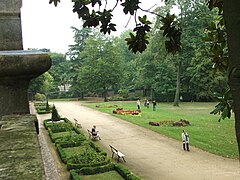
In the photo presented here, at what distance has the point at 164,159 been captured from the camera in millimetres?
13578

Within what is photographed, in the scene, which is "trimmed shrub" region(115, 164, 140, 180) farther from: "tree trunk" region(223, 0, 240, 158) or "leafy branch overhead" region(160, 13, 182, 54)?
"tree trunk" region(223, 0, 240, 158)

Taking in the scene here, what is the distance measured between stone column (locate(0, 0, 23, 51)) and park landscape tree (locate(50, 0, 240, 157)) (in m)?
1.13

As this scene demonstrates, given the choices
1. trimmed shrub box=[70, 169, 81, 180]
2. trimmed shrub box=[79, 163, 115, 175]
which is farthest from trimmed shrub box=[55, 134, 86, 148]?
trimmed shrub box=[70, 169, 81, 180]

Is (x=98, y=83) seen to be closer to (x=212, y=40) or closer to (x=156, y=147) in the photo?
(x=156, y=147)

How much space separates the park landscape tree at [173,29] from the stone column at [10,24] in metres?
1.13

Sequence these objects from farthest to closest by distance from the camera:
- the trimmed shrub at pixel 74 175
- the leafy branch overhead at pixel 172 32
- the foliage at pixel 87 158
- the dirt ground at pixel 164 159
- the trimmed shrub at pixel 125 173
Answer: the foliage at pixel 87 158, the dirt ground at pixel 164 159, the trimmed shrub at pixel 74 175, the trimmed shrub at pixel 125 173, the leafy branch overhead at pixel 172 32

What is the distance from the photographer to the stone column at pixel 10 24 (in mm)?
2654

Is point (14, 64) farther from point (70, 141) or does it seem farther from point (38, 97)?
point (38, 97)

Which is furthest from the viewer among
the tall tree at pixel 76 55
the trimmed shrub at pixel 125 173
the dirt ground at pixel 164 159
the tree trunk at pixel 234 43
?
the tall tree at pixel 76 55

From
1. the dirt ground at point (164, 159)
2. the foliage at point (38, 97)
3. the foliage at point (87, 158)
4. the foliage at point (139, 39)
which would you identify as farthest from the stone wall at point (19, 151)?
the foliage at point (38, 97)

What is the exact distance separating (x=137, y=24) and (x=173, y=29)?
47 cm

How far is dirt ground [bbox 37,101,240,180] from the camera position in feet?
37.2

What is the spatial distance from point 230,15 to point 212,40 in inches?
80.9

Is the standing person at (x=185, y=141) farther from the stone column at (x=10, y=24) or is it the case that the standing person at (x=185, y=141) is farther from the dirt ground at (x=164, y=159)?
A: the stone column at (x=10, y=24)
